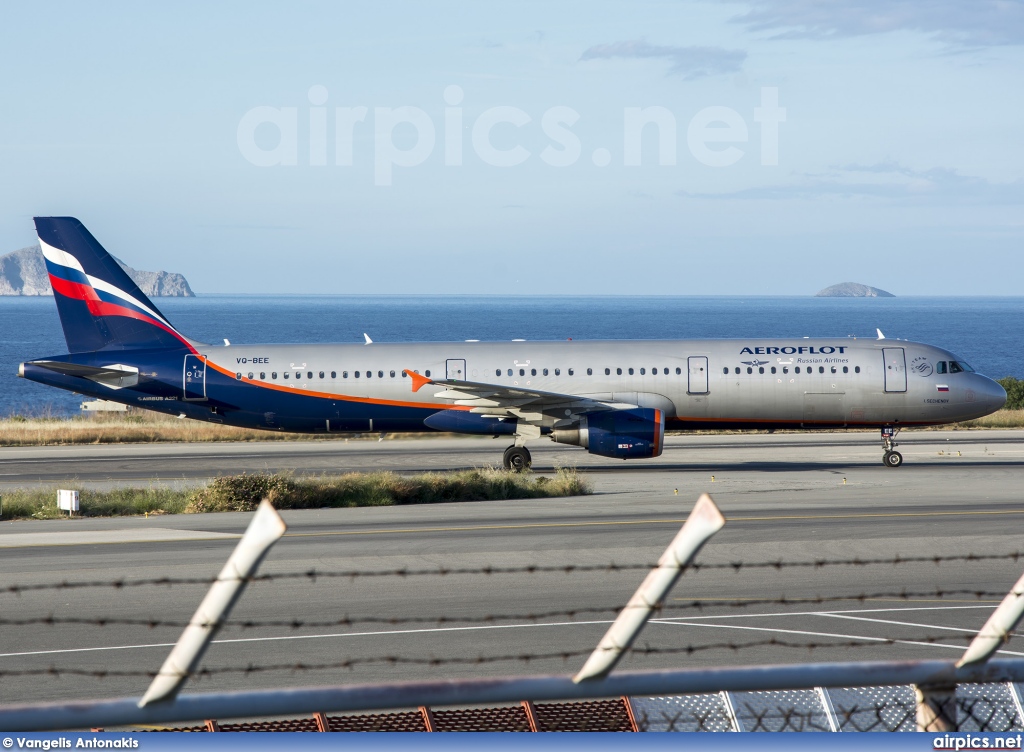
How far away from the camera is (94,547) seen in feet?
65.9

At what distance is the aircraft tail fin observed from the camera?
33781 mm

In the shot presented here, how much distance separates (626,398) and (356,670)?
21.4 m

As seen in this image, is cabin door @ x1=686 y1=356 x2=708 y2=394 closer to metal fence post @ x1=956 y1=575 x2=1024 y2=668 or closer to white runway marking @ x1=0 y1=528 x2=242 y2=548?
white runway marking @ x1=0 y1=528 x2=242 y2=548

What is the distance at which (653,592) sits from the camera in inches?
174

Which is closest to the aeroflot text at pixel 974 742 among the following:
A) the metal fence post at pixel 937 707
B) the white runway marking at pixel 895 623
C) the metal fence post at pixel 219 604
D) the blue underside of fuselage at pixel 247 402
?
the metal fence post at pixel 937 707

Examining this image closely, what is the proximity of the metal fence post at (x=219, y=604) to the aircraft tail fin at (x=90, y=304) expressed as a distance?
31.0 meters

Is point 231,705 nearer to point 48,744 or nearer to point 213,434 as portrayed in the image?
point 48,744

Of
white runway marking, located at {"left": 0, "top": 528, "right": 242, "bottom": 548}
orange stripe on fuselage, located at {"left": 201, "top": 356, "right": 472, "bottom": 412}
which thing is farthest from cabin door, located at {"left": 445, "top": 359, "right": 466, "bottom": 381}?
white runway marking, located at {"left": 0, "top": 528, "right": 242, "bottom": 548}

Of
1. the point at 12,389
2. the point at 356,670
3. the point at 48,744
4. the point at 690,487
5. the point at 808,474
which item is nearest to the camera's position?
the point at 48,744

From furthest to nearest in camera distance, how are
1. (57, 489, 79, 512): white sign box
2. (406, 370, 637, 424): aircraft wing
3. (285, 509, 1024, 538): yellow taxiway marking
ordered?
(406, 370, 637, 424): aircraft wing < (57, 489, 79, 512): white sign box < (285, 509, 1024, 538): yellow taxiway marking

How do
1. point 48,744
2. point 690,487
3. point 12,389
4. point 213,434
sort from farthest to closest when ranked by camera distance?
point 12,389, point 213,434, point 690,487, point 48,744

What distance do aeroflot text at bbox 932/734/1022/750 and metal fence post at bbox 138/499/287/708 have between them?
2.89 meters

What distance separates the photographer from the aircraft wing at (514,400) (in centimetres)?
3100

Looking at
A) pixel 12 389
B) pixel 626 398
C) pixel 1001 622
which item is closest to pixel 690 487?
pixel 626 398
